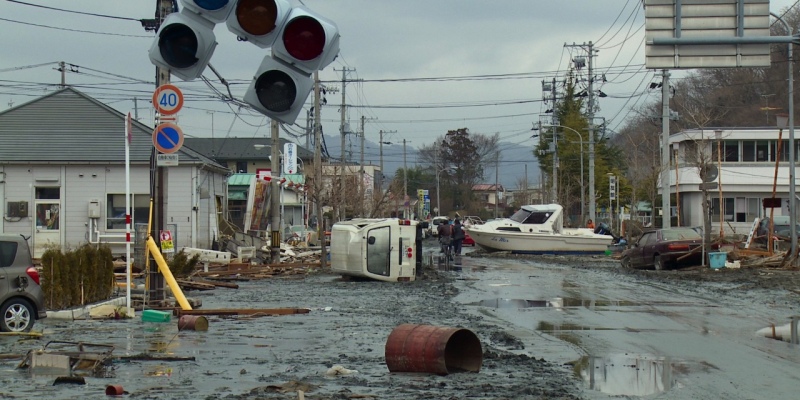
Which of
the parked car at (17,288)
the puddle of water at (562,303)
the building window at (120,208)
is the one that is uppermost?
the building window at (120,208)

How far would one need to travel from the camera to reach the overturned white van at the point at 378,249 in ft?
83.1

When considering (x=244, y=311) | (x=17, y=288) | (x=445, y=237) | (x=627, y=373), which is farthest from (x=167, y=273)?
(x=445, y=237)

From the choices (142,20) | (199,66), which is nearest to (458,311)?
(142,20)

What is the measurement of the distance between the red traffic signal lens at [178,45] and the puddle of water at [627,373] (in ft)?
18.1

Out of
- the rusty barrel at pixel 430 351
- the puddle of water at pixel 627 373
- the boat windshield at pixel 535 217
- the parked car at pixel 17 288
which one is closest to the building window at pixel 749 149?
the boat windshield at pixel 535 217

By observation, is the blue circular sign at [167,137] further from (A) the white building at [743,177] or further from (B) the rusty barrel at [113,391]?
(A) the white building at [743,177]

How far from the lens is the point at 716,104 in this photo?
81375 mm

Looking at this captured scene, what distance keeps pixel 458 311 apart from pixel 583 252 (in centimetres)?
2985

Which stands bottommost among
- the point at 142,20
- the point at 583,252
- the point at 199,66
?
the point at 583,252

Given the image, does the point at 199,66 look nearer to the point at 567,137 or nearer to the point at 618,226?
the point at 618,226

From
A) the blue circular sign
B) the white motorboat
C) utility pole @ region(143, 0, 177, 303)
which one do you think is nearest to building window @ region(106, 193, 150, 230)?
the white motorboat

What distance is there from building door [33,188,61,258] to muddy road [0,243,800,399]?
1513cm

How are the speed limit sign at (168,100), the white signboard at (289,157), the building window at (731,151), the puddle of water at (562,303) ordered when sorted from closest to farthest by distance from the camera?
the speed limit sign at (168,100)
the puddle of water at (562,303)
the white signboard at (289,157)
the building window at (731,151)

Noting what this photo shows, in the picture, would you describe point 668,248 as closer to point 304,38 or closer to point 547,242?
point 547,242
